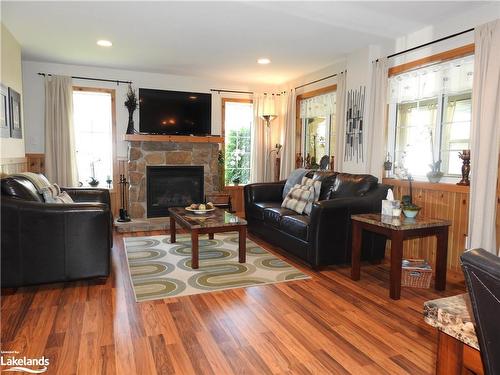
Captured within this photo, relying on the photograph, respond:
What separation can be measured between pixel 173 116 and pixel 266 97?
68.2 inches

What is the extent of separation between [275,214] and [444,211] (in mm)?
1729

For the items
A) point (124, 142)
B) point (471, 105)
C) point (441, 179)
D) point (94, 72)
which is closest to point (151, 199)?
point (124, 142)

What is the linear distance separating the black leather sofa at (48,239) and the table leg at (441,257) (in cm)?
280

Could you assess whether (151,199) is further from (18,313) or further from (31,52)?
(18,313)

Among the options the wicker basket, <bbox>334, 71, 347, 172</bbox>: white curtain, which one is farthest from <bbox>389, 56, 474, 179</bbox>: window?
the wicker basket

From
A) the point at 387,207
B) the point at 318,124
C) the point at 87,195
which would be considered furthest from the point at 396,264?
the point at 87,195

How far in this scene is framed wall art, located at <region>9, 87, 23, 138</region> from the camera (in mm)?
3916

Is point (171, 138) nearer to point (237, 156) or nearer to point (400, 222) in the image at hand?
point (237, 156)

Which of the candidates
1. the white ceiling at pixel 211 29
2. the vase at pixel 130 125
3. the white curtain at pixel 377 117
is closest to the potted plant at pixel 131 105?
the vase at pixel 130 125

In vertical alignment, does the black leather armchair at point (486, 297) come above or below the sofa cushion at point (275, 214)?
above

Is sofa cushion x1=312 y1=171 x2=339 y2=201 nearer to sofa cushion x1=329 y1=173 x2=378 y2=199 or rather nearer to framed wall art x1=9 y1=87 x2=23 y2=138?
sofa cushion x1=329 y1=173 x2=378 y2=199

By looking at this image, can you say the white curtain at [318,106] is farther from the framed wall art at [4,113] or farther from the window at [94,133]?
the framed wall art at [4,113]
